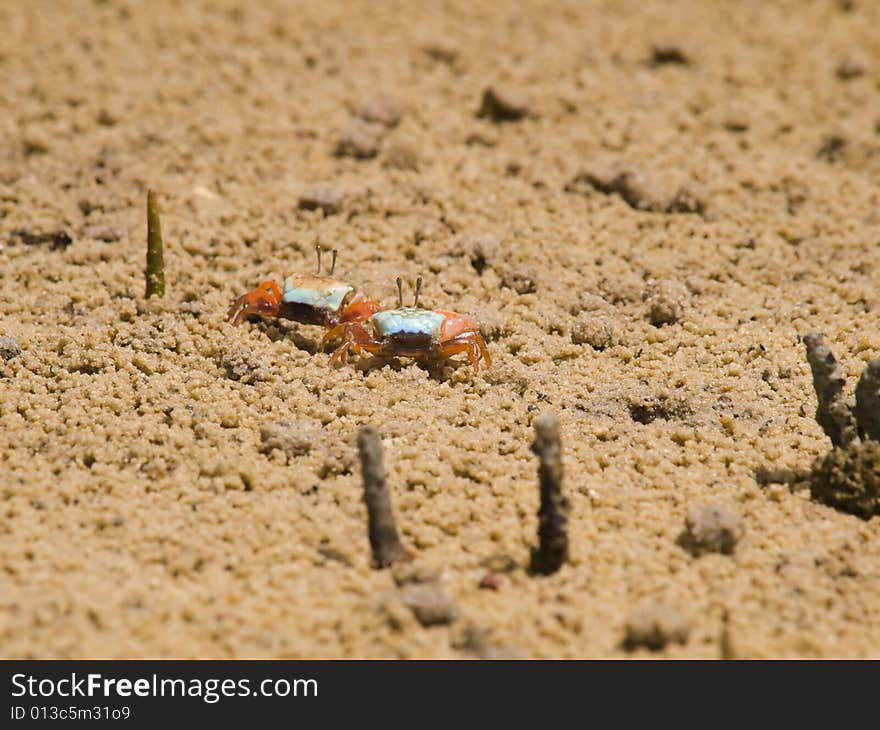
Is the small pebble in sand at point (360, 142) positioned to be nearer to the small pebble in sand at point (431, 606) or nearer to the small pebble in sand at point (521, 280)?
the small pebble in sand at point (521, 280)

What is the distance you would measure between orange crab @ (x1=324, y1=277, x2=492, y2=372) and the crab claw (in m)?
0.27

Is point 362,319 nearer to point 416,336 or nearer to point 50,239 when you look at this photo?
point 416,336

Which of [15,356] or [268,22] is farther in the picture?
[268,22]

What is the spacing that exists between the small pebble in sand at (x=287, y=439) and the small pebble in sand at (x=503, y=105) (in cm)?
260

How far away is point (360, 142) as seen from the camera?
5.16 meters

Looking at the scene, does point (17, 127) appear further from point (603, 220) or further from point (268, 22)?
point (603, 220)

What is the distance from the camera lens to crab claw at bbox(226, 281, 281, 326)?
4.04m

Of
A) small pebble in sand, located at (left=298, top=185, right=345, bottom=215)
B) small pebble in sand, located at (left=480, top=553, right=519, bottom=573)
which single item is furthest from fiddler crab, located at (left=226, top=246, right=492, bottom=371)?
small pebble in sand, located at (left=480, top=553, right=519, bottom=573)

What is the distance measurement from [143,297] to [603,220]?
201cm

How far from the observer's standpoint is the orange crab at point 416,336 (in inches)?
151

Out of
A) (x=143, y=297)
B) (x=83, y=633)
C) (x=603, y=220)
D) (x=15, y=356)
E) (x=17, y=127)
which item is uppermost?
(x=17, y=127)

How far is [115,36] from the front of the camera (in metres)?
6.10

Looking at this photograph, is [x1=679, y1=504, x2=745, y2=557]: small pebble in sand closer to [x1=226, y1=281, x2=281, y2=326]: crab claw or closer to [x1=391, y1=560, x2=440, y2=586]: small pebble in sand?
[x1=391, y1=560, x2=440, y2=586]: small pebble in sand

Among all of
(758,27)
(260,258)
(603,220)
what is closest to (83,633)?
(260,258)
